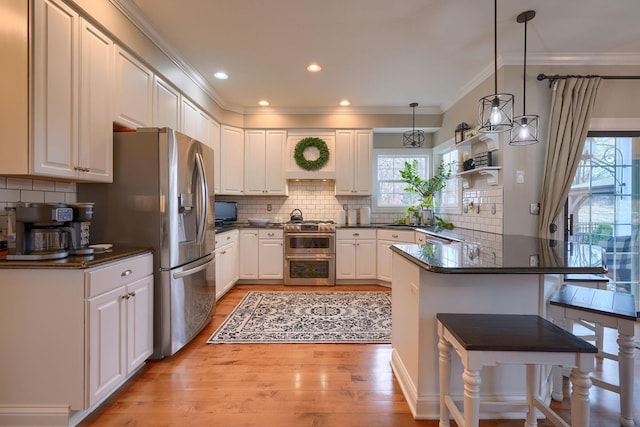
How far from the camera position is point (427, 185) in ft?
15.1

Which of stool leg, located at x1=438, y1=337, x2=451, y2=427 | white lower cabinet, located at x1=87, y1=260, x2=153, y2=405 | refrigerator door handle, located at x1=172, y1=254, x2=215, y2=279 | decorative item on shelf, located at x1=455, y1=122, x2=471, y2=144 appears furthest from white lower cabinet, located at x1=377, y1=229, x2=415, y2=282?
white lower cabinet, located at x1=87, y1=260, x2=153, y2=405

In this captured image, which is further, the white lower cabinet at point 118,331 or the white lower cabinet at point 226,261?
the white lower cabinet at point 226,261

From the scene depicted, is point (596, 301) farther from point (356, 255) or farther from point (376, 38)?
point (356, 255)

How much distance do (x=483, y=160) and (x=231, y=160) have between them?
3.36 m

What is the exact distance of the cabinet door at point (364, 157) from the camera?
181 inches

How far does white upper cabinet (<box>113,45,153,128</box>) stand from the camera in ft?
7.20

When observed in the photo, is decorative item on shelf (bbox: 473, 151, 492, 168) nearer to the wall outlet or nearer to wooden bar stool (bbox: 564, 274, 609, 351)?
the wall outlet

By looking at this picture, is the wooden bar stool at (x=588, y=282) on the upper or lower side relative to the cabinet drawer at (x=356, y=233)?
lower

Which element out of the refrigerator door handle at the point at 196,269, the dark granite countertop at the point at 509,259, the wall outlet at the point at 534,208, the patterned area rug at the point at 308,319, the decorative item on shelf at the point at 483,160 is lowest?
the patterned area rug at the point at 308,319

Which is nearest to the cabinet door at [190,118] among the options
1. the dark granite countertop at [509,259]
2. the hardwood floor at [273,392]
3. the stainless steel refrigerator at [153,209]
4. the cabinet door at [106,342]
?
the stainless steel refrigerator at [153,209]

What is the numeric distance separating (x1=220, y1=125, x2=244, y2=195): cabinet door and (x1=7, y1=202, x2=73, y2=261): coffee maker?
2598mm

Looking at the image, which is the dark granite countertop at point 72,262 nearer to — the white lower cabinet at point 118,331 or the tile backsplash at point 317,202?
the white lower cabinet at point 118,331

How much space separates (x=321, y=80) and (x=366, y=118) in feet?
4.25

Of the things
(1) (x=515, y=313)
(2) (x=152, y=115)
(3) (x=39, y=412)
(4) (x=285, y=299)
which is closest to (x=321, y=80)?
(2) (x=152, y=115)
